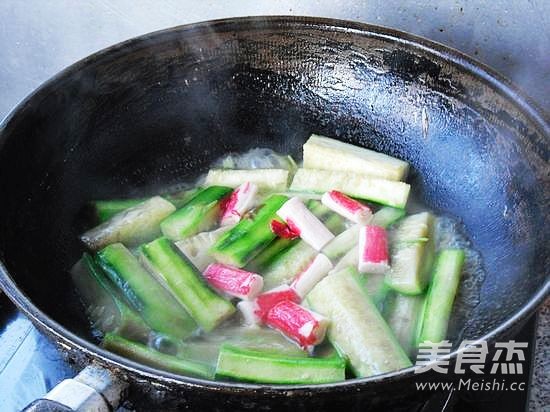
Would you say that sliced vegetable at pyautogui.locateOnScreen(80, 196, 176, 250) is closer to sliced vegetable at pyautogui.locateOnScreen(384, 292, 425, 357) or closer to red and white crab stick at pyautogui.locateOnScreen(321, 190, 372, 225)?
red and white crab stick at pyautogui.locateOnScreen(321, 190, 372, 225)

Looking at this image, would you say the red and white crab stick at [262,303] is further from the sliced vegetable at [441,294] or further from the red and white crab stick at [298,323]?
the sliced vegetable at [441,294]

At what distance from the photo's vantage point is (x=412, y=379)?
2.89 ft

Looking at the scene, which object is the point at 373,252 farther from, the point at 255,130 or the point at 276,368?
the point at 255,130

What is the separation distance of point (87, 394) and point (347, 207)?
780mm

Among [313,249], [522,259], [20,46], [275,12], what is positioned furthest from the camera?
[20,46]

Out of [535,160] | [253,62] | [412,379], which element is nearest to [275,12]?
[253,62]

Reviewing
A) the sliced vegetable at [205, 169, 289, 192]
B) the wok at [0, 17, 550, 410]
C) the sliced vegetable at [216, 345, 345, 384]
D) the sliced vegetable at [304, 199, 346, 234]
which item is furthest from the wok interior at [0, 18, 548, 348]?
the sliced vegetable at [216, 345, 345, 384]

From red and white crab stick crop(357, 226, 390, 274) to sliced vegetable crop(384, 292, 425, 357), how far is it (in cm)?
6

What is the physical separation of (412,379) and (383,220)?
655mm

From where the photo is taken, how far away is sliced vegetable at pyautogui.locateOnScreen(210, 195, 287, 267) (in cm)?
140

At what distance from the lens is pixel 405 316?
130 cm

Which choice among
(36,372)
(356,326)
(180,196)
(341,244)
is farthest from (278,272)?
(36,372)

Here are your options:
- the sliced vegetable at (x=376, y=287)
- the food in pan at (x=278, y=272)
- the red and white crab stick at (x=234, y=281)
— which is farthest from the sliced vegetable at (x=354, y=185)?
the red and white crab stick at (x=234, y=281)

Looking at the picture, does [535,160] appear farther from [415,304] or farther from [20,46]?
[20,46]
